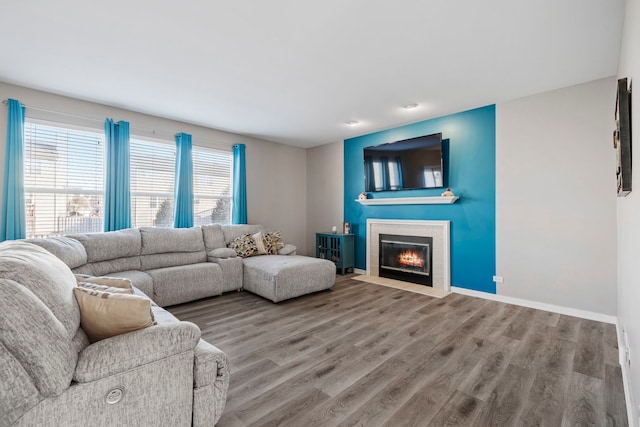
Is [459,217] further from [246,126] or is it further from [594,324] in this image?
[246,126]

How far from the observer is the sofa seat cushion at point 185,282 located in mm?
3525

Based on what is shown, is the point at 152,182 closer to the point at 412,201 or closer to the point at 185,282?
the point at 185,282

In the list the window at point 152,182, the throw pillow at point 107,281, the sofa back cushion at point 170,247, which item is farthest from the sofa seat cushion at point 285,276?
the throw pillow at point 107,281

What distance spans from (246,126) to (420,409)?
4.51 meters

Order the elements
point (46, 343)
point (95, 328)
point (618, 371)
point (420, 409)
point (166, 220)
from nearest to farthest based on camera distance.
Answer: point (46, 343), point (95, 328), point (420, 409), point (618, 371), point (166, 220)

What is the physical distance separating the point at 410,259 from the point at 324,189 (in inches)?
92.3

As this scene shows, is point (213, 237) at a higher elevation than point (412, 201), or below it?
below

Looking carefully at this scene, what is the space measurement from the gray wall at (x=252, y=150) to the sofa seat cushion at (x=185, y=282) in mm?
1737

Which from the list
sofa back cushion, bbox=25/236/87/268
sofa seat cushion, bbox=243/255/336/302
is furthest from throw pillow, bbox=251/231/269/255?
sofa back cushion, bbox=25/236/87/268

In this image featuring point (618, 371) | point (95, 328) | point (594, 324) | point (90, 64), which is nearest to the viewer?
point (95, 328)

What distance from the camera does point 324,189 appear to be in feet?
20.4

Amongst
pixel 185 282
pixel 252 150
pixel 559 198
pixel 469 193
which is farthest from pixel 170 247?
pixel 559 198

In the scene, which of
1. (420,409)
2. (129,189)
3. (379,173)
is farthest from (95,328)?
(379,173)

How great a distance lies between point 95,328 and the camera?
140 cm
